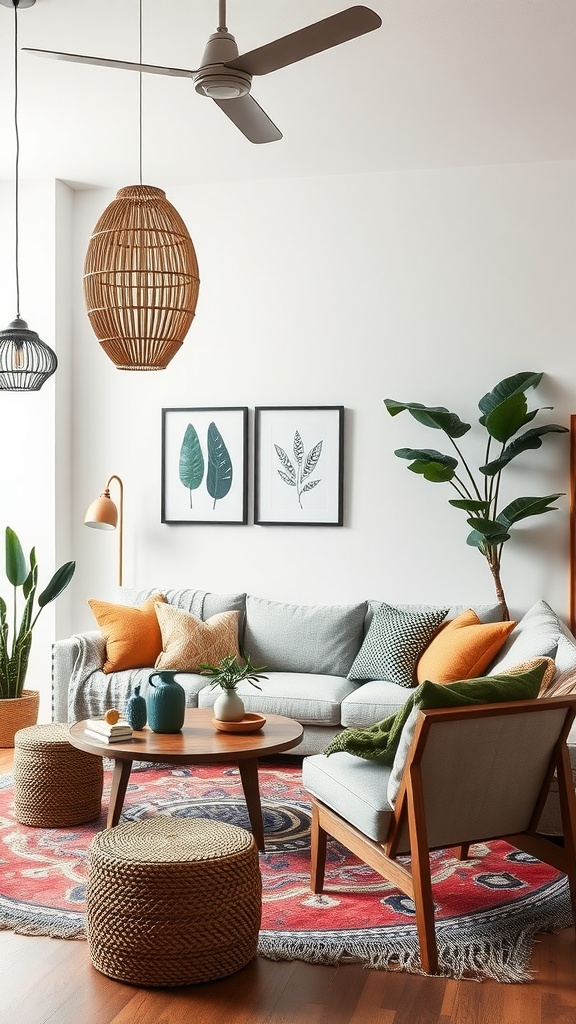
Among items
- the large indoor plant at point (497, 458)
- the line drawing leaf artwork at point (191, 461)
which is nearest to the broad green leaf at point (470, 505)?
the large indoor plant at point (497, 458)

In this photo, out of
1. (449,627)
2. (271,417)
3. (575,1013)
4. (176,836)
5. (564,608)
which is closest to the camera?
(575,1013)

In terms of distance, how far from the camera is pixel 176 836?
112 inches

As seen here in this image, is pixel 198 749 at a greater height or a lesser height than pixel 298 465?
lesser

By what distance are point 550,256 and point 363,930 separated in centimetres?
379

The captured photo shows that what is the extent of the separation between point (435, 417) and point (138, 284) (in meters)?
2.42

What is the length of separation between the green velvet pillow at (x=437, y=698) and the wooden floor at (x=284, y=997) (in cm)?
64

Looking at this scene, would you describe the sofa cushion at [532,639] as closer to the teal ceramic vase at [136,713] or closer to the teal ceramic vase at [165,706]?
the teal ceramic vase at [165,706]

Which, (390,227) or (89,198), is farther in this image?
(89,198)

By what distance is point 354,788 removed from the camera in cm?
298

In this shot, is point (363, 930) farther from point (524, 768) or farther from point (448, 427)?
point (448, 427)

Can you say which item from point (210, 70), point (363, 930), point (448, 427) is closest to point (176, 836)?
point (363, 930)

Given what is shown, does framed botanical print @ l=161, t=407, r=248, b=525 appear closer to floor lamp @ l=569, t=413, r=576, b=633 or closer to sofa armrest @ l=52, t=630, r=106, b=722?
sofa armrest @ l=52, t=630, r=106, b=722

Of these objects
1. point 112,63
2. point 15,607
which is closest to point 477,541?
point 15,607

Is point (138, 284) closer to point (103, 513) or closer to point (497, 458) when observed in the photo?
point (103, 513)
